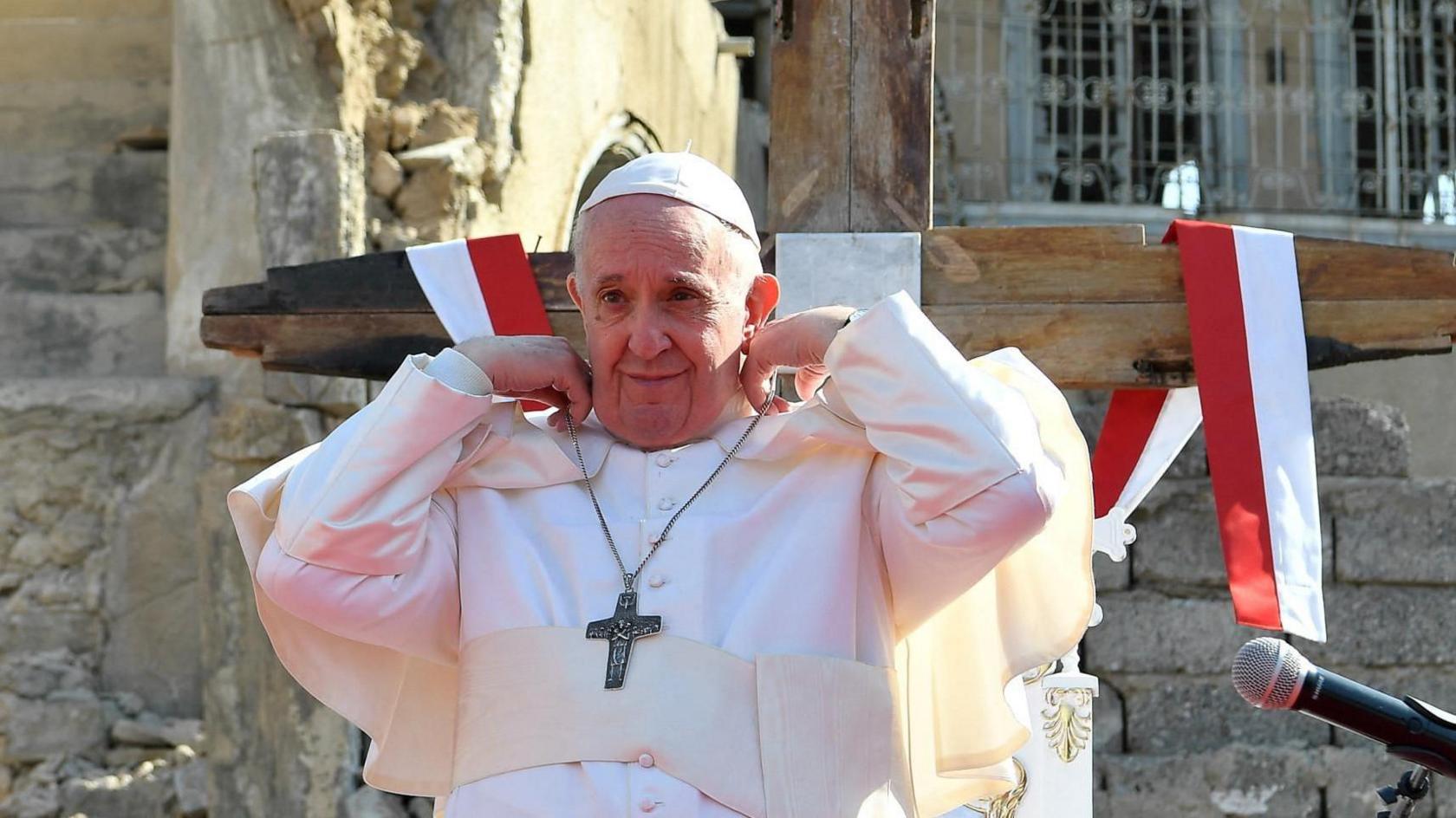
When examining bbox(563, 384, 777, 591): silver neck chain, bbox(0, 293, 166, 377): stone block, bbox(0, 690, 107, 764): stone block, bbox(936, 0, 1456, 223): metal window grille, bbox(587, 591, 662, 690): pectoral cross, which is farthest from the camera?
bbox(936, 0, 1456, 223): metal window grille

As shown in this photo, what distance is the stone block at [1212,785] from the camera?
542 cm

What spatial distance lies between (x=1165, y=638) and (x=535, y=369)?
10.5 ft

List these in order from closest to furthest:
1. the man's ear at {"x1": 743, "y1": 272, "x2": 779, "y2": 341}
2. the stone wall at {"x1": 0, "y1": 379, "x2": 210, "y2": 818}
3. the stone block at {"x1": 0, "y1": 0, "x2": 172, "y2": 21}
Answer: the man's ear at {"x1": 743, "y1": 272, "x2": 779, "y2": 341}
the stone wall at {"x1": 0, "y1": 379, "x2": 210, "y2": 818}
the stone block at {"x1": 0, "y1": 0, "x2": 172, "y2": 21}

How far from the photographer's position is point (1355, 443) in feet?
18.8

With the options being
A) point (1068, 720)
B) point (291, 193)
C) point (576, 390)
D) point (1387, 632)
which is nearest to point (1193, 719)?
point (1387, 632)

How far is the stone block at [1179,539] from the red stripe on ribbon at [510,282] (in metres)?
2.46

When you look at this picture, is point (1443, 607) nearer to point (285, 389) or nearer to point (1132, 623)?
point (1132, 623)

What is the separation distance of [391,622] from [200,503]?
8.41 ft

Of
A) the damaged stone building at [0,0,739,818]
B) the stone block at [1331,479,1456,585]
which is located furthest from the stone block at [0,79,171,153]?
the stone block at [1331,479,1456,585]

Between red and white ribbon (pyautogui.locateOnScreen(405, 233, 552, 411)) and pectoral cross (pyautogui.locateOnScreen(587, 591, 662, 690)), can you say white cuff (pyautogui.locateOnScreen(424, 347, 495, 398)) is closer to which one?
pectoral cross (pyautogui.locateOnScreen(587, 591, 662, 690))

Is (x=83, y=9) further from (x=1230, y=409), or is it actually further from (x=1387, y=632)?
(x=1387, y=632)

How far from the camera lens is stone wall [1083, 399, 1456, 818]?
17.8ft

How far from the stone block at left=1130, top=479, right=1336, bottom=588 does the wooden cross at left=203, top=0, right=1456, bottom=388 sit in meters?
1.94

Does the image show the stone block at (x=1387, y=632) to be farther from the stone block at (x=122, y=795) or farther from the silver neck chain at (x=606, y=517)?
the stone block at (x=122, y=795)
